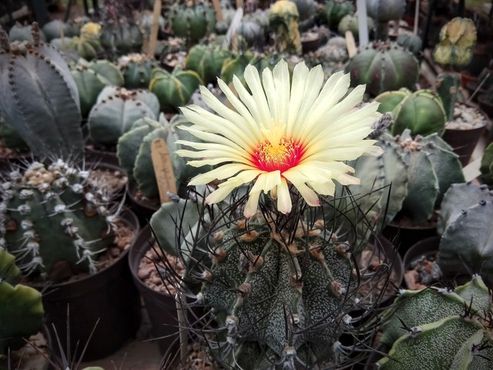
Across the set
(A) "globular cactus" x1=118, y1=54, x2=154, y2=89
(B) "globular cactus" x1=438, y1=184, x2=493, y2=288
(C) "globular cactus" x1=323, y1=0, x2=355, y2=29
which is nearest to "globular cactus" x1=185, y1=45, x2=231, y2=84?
(A) "globular cactus" x1=118, y1=54, x2=154, y2=89

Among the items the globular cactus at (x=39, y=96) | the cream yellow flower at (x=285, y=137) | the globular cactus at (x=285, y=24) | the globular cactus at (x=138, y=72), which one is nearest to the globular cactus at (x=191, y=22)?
the globular cactus at (x=285, y=24)

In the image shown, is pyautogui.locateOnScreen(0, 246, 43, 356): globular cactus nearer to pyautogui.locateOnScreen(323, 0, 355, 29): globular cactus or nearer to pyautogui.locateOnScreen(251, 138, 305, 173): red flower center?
pyautogui.locateOnScreen(251, 138, 305, 173): red flower center

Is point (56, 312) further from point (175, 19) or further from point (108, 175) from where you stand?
point (175, 19)

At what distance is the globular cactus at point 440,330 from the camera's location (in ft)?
2.08

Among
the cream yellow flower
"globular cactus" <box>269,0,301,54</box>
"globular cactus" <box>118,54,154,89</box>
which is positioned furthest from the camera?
"globular cactus" <box>269,0,301,54</box>

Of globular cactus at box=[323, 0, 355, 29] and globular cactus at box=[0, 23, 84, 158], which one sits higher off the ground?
globular cactus at box=[0, 23, 84, 158]

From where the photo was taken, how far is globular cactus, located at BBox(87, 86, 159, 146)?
1.60 m

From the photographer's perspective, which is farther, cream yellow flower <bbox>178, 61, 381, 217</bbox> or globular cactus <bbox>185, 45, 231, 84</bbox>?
globular cactus <bbox>185, 45, 231, 84</bbox>

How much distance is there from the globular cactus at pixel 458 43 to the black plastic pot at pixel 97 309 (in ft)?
4.04

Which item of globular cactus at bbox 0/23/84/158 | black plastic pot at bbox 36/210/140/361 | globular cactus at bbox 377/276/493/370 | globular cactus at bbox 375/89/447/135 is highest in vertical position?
globular cactus at bbox 0/23/84/158

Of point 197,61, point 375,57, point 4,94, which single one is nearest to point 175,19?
point 197,61

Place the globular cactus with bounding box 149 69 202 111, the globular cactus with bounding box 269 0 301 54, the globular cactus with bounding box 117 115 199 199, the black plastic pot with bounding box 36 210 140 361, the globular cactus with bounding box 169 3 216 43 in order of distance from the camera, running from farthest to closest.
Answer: the globular cactus with bounding box 169 3 216 43
the globular cactus with bounding box 269 0 301 54
the globular cactus with bounding box 149 69 202 111
the globular cactus with bounding box 117 115 199 199
the black plastic pot with bounding box 36 210 140 361

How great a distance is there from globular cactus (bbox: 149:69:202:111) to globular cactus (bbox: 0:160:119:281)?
0.82m

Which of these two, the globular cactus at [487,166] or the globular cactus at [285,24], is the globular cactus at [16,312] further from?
the globular cactus at [285,24]
